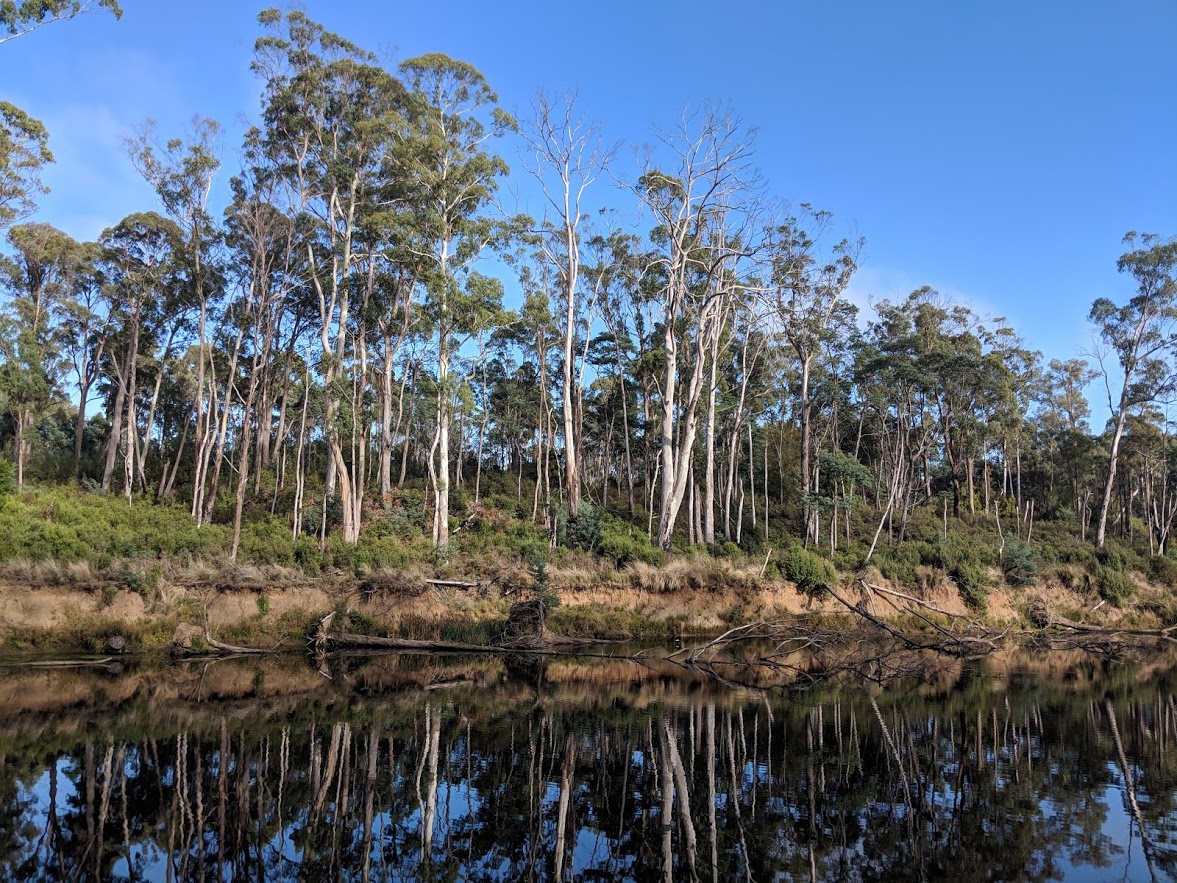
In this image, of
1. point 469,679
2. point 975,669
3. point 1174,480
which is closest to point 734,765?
point 469,679

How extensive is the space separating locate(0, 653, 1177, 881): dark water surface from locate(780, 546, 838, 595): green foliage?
900 cm

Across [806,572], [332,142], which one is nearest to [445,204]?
[332,142]

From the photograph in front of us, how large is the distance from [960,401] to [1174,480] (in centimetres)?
2084

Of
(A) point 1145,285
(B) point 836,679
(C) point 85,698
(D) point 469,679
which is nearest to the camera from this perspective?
(C) point 85,698

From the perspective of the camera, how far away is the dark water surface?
21.2ft

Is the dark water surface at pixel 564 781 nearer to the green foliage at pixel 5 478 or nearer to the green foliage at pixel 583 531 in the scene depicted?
the green foliage at pixel 583 531

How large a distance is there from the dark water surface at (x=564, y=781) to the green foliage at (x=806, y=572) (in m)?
9.00

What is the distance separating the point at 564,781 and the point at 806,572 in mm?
16714

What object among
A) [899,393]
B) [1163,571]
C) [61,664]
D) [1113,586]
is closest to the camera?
[61,664]

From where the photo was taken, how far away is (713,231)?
1110 inches

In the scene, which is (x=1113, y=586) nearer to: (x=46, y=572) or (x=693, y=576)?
(x=693, y=576)

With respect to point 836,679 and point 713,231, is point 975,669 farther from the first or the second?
point 713,231

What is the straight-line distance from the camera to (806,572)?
23.7m

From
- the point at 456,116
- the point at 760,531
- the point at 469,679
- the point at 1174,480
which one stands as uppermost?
the point at 456,116
